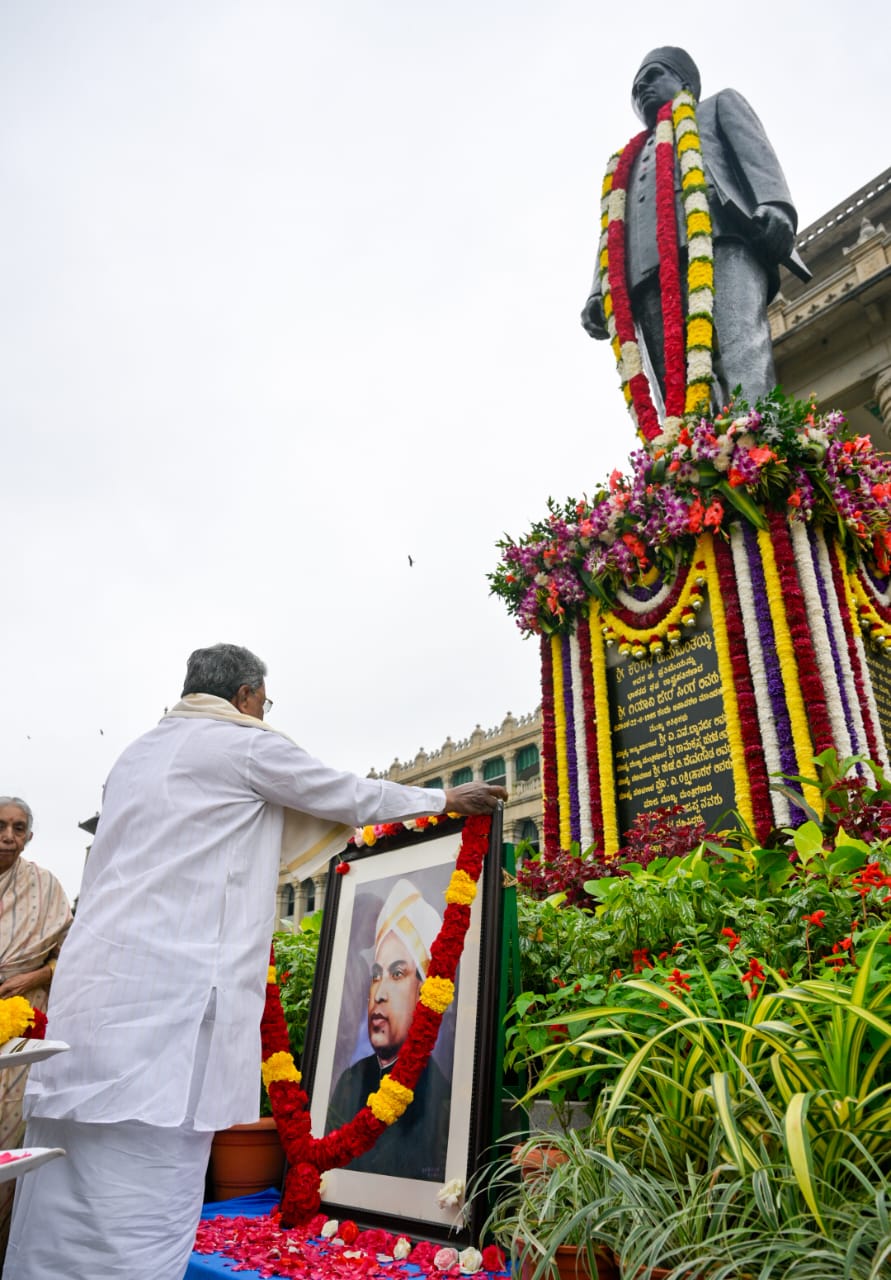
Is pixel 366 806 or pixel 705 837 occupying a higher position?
pixel 705 837

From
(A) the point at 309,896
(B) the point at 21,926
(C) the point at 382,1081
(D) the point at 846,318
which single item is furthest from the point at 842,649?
(A) the point at 309,896

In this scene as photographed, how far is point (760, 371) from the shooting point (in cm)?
830

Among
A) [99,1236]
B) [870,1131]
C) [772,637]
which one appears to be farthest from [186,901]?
[772,637]

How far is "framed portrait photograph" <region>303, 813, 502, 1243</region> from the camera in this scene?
10.00 feet

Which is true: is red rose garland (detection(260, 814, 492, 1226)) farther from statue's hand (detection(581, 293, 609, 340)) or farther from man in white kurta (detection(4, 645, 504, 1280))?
statue's hand (detection(581, 293, 609, 340))

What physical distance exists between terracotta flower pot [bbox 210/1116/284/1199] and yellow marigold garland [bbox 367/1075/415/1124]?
84 cm

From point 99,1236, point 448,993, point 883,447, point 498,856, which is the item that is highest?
point 883,447

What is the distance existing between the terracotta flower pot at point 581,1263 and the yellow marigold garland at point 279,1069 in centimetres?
161

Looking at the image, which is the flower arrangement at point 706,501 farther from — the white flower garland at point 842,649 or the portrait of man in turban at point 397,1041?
the portrait of man in turban at point 397,1041

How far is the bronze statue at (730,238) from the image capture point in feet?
27.7

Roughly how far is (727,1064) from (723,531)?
5124 mm

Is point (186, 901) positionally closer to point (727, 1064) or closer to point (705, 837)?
point (727, 1064)

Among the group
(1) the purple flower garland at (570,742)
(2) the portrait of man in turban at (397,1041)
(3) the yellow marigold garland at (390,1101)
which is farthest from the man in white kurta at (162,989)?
(1) the purple flower garland at (570,742)

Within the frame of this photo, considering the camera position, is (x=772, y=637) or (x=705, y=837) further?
(x=772, y=637)
